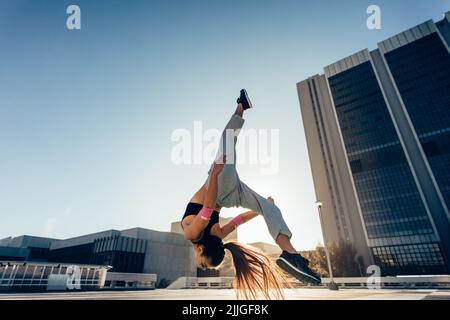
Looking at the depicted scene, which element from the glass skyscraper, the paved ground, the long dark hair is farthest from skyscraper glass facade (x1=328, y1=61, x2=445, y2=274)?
the long dark hair

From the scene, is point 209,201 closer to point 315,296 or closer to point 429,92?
point 315,296

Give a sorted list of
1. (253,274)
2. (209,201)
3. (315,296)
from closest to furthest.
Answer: (209,201), (253,274), (315,296)

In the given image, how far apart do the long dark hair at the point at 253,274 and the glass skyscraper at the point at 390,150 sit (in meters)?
73.5

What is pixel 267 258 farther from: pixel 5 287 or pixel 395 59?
pixel 395 59

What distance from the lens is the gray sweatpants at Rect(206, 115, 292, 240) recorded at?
387 cm

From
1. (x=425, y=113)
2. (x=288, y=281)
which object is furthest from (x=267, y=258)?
(x=425, y=113)

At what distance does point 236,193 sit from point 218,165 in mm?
837

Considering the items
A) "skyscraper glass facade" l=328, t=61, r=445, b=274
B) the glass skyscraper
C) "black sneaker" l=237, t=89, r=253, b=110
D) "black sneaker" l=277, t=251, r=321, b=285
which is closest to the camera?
"black sneaker" l=277, t=251, r=321, b=285

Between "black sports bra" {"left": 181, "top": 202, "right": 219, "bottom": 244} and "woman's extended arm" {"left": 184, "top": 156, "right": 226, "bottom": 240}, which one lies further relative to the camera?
"black sports bra" {"left": 181, "top": 202, "right": 219, "bottom": 244}

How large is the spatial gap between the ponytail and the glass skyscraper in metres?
73.5

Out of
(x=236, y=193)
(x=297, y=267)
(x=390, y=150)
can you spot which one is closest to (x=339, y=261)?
(x=390, y=150)

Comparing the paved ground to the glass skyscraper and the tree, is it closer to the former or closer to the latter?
the tree

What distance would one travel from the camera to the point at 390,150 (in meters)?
69.7

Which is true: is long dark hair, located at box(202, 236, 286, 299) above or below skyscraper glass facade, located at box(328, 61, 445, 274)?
below
